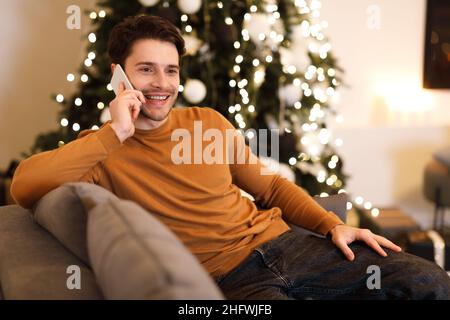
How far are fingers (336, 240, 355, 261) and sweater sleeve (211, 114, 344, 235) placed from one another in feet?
0.51

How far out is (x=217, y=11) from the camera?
262cm

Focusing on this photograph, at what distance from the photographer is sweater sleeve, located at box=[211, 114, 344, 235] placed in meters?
1.60

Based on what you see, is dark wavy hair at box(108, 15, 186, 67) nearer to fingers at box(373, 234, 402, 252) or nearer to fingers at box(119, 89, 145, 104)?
fingers at box(119, 89, 145, 104)

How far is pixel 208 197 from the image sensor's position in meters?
1.50

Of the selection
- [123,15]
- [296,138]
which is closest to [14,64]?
[123,15]

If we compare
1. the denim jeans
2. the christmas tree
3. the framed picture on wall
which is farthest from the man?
the framed picture on wall

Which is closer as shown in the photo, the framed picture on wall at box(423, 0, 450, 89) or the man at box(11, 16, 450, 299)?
the man at box(11, 16, 450, 299)

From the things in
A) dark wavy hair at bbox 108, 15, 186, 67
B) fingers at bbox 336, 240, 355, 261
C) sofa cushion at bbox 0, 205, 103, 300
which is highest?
dark wavy hair at bbox 108, 15, 186, 67

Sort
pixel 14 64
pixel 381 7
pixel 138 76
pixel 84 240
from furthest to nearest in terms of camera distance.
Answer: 1. pixel 381 7
2. pixel 14 64
3. pixel 138 76
4. pixel 84 240

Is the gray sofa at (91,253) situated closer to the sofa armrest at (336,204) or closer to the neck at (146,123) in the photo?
the neck at (146,123)

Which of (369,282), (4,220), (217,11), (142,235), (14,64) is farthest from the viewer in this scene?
(14,64)

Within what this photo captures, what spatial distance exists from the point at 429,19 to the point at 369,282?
2867mm

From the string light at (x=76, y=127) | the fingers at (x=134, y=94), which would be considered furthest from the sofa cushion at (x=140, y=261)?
the string light at (x=76, y=127)
